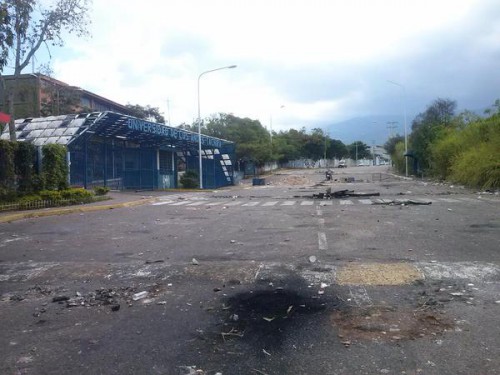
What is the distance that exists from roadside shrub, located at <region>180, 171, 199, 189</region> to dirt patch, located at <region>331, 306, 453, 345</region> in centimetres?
3481

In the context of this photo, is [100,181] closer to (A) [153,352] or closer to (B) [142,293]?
(B) [142,293]

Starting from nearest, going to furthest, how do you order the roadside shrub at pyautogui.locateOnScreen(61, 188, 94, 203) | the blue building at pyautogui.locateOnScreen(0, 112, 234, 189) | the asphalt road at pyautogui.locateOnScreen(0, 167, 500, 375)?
the asphalt road at pyautogui.locateOnScreen(0, 167, 500, 375)
the roadside shrub at pyautogui.locateOnScreen(61, 188, 94, 203)
the blue building at pyautogui.locateOnScreen(0, 112, 234, 189)

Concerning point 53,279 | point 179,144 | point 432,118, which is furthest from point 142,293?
point 432,118

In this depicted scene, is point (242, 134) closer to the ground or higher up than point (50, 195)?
higher up

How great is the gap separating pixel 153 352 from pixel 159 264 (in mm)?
3563

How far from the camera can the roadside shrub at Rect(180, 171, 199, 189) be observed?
39.3 meters

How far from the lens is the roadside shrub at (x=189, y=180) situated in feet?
129

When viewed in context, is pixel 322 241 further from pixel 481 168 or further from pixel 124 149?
pixel 124 149

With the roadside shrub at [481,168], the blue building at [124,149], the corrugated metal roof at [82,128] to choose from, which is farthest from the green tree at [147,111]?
the roadside shrub at [481,168]

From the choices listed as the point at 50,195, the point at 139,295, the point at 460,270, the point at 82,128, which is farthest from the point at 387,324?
the point at 82,128

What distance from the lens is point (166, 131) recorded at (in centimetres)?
3284

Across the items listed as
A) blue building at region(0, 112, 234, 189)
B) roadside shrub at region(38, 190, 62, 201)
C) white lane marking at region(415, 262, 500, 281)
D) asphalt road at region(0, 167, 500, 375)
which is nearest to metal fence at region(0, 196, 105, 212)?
roadside shrub at region(38, 190, 62, 201)

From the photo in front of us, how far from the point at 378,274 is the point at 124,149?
1209 inches

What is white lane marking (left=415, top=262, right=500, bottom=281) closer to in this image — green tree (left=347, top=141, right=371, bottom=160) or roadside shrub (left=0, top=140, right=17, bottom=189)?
roadside shrub (left=0, top=140, right=17, bottom=189)
